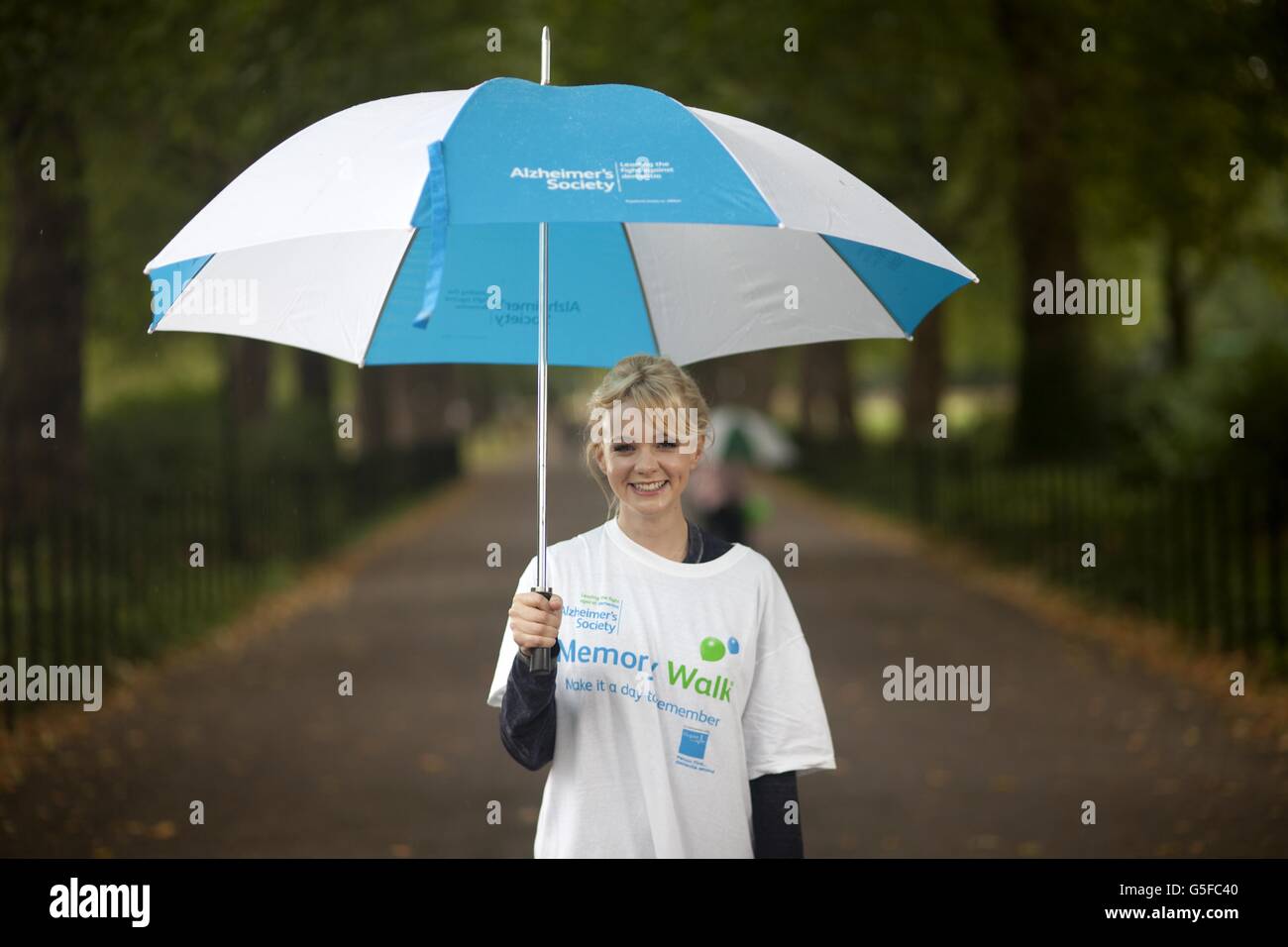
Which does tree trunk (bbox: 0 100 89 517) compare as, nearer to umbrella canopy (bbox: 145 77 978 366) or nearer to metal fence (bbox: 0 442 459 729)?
metal fence (bbox: 0 442 459 729)

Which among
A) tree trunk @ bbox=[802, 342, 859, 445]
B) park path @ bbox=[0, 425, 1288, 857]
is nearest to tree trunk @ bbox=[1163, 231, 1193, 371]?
tree trunk @ bbox=[802, 342, 859, 445]

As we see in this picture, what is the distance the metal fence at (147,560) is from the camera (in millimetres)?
10211

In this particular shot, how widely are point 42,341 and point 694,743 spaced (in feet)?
39.2

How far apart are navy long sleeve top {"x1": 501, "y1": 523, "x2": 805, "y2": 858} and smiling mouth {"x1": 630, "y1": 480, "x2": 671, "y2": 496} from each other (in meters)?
0.14

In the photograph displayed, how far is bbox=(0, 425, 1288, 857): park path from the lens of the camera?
696 cm

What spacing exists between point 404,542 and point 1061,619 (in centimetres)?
1132

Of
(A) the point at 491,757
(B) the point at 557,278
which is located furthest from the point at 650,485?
(A) the point at 491,757

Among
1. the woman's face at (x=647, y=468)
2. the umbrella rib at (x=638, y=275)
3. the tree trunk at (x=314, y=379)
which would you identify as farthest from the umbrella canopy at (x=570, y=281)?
the tree trunk at (x=314, y=379)

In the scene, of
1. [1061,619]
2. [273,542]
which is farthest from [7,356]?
[1061,619]

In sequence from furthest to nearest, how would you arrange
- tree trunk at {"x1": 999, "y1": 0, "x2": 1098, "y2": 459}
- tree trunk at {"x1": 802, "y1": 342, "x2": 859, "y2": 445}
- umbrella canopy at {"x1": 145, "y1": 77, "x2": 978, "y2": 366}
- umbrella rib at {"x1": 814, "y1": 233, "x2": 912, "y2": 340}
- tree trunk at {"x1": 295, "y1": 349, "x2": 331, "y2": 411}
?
tree trunk at {"x1": 802, "y1": 342, "x2": 859, "y2": 445}
tree trunk at {"x1": 295, "y1": 349, "x2": 331, "y2": 411}
tree trunk at {"x1": 999, "y1": 0, "x2": 1098, "y2": 459}
umbrella rib at {"x1": 814, "y1": 233, "x2": 912, "y2": 340}
umbrella canopy at {"x1": 145, "y1": 77, "x2": 978, "y2": 366}
